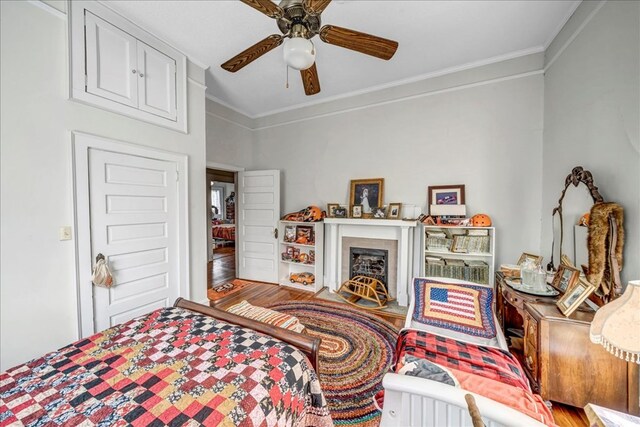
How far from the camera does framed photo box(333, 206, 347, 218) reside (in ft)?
11.9

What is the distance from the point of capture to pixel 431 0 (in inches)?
76.2

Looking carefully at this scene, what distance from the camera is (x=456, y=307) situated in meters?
1.94

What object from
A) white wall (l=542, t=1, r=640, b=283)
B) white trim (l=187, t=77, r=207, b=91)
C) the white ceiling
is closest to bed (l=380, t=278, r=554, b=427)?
white wall (l=542, t=1, r=640, b=283)

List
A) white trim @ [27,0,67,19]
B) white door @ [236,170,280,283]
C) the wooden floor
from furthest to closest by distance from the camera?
white door @ [236,170,280,283] < the wooden floor < white trim @ [27,0,67,19]

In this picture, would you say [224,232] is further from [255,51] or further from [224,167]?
[255,51]

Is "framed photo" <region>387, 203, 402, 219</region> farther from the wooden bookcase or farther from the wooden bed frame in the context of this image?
the wooden bed frame

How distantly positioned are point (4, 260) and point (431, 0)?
3.72 metres

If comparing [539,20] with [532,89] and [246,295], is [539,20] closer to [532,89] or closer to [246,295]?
[532,89]

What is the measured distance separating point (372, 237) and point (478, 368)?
86.1 inches

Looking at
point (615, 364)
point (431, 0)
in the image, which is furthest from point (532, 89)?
point (615, 364)

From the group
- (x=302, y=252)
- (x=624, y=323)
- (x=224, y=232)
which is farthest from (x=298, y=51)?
(x=224, y=232)

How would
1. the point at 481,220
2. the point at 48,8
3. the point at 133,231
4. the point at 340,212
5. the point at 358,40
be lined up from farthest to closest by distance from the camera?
1. the point at 340,212
2. the point at 481,220
3. the point at 133,231
4. the point at 48,8
5. the point at 358,40

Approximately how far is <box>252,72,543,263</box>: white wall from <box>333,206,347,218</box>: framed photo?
17cm

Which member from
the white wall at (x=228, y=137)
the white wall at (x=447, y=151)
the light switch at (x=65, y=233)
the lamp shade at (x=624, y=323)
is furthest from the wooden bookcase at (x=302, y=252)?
the lamp shade at (x=624, y=323)
